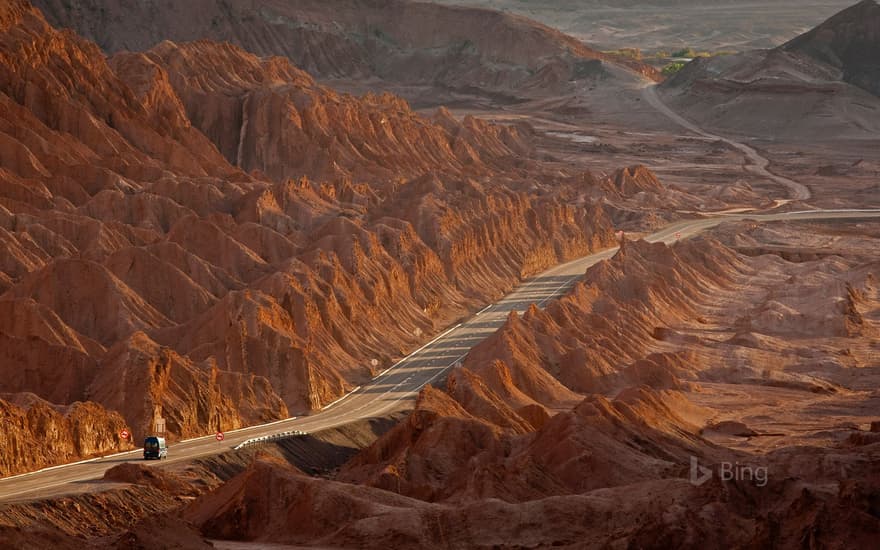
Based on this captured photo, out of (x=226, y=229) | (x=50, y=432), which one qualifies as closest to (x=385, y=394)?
(x=50, y=432)

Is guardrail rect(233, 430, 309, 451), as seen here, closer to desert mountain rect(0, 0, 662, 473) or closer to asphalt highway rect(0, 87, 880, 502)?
asphalt highway rect(0, 87, 880, 502)

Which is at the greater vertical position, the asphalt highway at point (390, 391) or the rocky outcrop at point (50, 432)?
the rocky outcrop at point (50, 432)

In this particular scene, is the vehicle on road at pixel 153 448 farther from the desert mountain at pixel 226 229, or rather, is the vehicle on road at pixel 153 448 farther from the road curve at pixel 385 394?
the desert mountain at pixel 226 229

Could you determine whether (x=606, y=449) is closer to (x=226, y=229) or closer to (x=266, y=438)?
(x=266, y=438)

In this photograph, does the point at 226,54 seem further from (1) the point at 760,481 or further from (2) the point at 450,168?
(1) the point at 760,481

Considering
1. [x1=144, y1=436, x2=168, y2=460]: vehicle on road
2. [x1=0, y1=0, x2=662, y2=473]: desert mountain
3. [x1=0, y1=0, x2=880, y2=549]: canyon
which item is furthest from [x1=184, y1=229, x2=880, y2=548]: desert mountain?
[x1=0, y1=0, x2=662, y2=473]: desert mountain

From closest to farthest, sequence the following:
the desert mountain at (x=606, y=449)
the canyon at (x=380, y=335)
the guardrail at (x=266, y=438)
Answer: the desert mountain at (x=606, y=449), the canyon at (x=380, y=335), the guardrail at (x=266, y=438)

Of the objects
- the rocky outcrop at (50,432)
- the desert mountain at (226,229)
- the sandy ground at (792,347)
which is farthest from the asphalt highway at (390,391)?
the sandy ground at (792,347)
